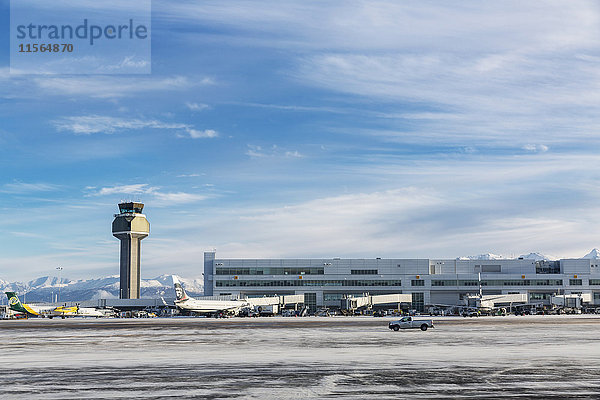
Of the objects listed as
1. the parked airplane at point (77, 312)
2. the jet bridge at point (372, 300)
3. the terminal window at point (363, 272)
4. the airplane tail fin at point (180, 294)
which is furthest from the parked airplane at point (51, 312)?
A: the terminal window at point (363, 272)

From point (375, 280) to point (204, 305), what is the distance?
6437 cm

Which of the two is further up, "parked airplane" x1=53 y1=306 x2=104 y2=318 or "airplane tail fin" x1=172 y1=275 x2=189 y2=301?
"airplane tail fin" x1=172 y1=275 x2=189 y2=301

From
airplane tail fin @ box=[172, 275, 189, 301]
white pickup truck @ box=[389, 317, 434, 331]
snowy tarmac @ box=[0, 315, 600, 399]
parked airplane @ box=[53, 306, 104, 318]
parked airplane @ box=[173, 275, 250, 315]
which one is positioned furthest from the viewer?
parked airplane @ box=[53, 306, 104, 318]

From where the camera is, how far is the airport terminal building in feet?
581

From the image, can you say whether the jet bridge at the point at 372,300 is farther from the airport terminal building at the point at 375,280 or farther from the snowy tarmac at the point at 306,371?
the snowy tarmac at the point at 306,371

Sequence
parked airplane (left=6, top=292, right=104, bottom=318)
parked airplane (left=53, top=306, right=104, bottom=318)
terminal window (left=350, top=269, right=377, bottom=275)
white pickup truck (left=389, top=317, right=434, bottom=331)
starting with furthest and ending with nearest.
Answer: terminal window (left=350, top=269, right=377, bottom=275), parked airplane (left=53, top=306, right=104, bottom=318), parked airplane (left=6, top=292, right=104, bottom=318), white pickup truck (left=389, top=317, right=434, bottom=331)

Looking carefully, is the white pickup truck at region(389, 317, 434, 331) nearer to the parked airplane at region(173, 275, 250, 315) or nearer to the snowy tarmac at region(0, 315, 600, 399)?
the snowy tarmac at region(0, 315, 600, 399)

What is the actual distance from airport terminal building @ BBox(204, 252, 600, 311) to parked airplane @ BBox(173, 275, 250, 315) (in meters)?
33.1

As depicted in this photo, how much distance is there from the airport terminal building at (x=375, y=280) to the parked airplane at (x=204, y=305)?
108 ft

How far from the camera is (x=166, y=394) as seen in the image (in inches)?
854

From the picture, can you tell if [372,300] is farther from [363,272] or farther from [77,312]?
[77,312]

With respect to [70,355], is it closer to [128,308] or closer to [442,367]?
[442,367]

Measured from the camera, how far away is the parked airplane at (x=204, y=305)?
132250mm

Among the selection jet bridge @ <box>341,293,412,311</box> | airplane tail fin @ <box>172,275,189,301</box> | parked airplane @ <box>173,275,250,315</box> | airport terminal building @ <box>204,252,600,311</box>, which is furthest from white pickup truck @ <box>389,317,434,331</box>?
airport terminal building @ <box>204,252,600,311</box>
